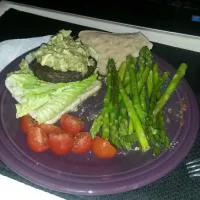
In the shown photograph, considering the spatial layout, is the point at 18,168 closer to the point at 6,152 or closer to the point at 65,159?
the point at 6,152

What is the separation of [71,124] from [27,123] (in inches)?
10.1

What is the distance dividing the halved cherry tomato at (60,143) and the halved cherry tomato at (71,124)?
0.09 meters

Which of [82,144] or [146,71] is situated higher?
[146,71]

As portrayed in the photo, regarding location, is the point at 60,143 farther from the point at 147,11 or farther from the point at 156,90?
the point at 147,11

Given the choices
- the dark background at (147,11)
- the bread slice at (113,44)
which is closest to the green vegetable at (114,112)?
the bread slice at (113,44)

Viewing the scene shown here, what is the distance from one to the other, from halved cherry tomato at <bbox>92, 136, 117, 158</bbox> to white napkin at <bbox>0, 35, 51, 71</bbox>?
3.34 feet

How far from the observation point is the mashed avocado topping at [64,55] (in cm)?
231

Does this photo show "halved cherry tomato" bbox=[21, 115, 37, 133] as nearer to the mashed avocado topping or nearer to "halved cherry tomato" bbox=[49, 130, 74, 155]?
"halved cherry tomato" bbox=[49, 130, 74, 155]

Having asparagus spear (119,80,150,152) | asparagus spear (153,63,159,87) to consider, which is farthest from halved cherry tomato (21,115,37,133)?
asparagus spear (153,63,159,87)

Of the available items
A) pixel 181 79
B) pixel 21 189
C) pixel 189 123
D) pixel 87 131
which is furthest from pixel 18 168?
pixel 181 79

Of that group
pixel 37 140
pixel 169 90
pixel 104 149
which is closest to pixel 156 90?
pixel 169 90

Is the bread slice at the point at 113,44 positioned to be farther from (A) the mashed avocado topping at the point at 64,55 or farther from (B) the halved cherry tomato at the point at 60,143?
(B) the halved cherry tomato at the point at 60,143

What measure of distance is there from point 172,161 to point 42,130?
741mm

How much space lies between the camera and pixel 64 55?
7.61 ft
